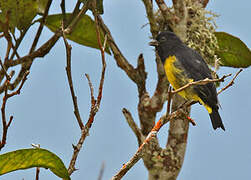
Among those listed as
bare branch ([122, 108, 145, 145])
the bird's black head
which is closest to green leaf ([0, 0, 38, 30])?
bare branch ([122, 108, 145, 145])

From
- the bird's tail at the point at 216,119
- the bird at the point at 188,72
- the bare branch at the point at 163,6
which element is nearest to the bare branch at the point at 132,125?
the bird at the point at 188,72

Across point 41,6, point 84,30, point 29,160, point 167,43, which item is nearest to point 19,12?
point 41,6

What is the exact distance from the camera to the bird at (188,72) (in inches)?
88.5

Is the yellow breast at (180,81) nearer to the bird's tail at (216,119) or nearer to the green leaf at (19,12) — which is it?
the bird's tail at (216,119)

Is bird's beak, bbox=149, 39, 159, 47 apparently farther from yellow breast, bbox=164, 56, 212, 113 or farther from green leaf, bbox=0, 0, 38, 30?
green leaf, bbox=0, 0, 38, 30

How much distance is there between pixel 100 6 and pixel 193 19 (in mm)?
1298

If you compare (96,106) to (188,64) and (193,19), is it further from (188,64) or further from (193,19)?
(193,19)

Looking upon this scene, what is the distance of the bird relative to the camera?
2248 mm

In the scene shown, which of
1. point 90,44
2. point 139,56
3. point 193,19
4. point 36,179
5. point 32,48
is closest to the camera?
point 36,179

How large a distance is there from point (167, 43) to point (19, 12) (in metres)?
1.12

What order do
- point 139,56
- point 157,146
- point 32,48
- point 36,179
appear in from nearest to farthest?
point 36,179, point 32,48, point 139,56, point 157,146

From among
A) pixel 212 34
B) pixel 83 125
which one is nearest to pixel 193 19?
pixel 212 34

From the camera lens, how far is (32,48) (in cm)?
192

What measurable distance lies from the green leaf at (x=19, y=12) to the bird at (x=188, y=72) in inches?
36.3
